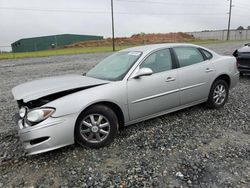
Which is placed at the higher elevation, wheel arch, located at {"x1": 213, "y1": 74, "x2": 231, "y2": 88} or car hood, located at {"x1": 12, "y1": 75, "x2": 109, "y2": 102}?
car hood, located at {"x1": 12, "y1": 75, "x2": 109, "y2": 102}

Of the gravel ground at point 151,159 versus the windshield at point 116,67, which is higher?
the windshield at point 116,67

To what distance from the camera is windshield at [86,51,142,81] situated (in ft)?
13.7

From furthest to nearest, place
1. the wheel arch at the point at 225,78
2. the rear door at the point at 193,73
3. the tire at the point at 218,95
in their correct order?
the wheel arch at the point at 225,78 < the tire at the point at 218,95 < the rear door at the point at 193,73

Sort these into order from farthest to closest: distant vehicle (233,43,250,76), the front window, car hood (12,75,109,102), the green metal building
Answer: the green metal building → distant vehicle (233,43,250,76) → the front window → car hood (12,75,109,102)

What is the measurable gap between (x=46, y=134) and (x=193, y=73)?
295cm

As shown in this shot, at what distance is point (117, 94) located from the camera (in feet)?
12.6

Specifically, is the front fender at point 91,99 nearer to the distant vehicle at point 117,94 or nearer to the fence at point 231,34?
the distant vehicle at point 117,94

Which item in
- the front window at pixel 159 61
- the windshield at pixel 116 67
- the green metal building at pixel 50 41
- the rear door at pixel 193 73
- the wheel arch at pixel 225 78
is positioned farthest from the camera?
the green metal building at pixel 50 41

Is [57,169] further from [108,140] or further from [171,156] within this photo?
[171,156]

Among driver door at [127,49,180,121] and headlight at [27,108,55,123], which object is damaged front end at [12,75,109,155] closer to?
headlight at [27,108,55,123]

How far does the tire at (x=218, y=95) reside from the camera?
5.21 meters

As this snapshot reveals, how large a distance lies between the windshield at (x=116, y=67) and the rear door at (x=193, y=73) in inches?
36.3

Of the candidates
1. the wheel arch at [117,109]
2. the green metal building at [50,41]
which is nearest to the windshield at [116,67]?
the wheel arch at [117,109]

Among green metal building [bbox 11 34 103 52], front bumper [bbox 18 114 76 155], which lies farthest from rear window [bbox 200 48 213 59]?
green metal building [bbox 11 34 103 52]
